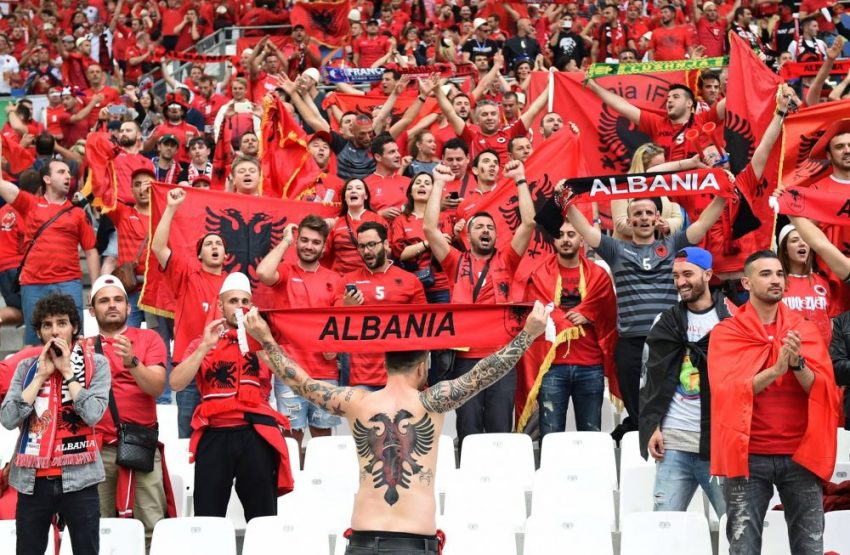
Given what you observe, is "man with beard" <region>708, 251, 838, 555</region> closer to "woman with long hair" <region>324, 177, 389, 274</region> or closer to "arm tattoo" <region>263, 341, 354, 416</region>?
"arm tattoo" <region>263, 341, 354, 416</region>

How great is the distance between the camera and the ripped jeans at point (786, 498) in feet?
24.7

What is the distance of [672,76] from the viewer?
14250 millimetres

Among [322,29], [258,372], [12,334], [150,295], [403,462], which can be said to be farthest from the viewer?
[322,29]

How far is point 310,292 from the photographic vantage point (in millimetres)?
10477

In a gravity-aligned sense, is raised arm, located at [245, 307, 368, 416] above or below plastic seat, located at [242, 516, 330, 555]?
above

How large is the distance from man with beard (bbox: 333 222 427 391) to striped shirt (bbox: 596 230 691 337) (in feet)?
4.67

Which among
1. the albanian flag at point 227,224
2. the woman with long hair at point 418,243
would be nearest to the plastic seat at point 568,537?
the woman with long hair at point 418,243

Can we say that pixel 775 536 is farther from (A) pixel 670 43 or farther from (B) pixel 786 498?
(A) pixel 670 43

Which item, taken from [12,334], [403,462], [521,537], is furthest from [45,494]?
[12,334]

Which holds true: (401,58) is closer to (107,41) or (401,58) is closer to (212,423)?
(107,41)

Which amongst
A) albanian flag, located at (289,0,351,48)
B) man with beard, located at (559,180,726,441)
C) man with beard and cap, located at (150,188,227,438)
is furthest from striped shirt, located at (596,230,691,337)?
albanian flag, located at (289,0,351,48)

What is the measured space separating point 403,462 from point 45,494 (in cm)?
212

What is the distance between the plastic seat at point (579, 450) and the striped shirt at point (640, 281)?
0.83m

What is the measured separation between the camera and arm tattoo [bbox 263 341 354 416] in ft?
23.9
